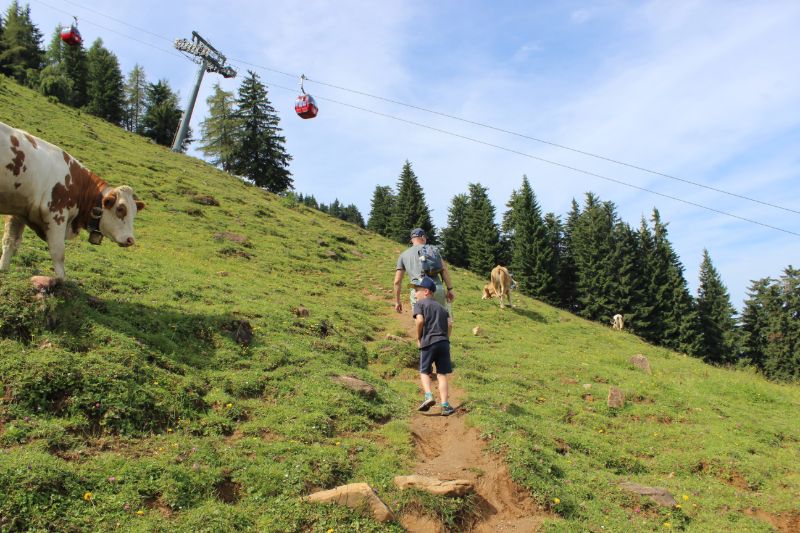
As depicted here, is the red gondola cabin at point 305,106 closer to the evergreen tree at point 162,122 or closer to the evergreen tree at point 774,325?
the evergreen tree at point 162,122

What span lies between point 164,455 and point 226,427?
129cm

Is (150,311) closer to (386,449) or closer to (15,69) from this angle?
(386,449)

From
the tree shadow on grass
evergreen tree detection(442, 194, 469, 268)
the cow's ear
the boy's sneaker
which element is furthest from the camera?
evergreen tree detection(442, 194, 469, 268)

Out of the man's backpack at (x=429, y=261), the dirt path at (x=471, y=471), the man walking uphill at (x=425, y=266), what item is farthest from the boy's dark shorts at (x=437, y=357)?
the man's backpack at (x=429, y=261)

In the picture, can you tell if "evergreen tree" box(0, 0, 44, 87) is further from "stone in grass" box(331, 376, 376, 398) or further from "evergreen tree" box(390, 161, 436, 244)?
"stone in grass" box(331, 376, 376, 398)

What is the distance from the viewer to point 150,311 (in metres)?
10.3

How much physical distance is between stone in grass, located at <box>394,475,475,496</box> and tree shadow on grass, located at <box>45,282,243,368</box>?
466 centimetres

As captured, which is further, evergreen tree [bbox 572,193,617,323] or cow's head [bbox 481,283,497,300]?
evergreen tree [bbox 572,193,617,323]

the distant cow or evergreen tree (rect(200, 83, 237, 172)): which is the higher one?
evergreen tree (rect(200, 83, 237, 172))

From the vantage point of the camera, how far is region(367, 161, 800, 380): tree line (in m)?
59.2

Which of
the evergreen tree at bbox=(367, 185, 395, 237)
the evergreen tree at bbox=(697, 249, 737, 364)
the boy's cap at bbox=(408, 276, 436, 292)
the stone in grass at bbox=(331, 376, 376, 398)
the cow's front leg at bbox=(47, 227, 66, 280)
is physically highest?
the evergreen tree at bbox=(367, 185, 395, 237)

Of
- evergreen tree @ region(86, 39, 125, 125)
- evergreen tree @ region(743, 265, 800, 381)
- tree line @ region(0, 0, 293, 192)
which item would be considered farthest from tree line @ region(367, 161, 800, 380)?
evergreen tree @ region(86, 39, 125, 125)

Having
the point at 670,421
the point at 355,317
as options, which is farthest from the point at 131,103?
the point at 670,421

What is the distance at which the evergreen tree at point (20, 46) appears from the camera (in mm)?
58438
